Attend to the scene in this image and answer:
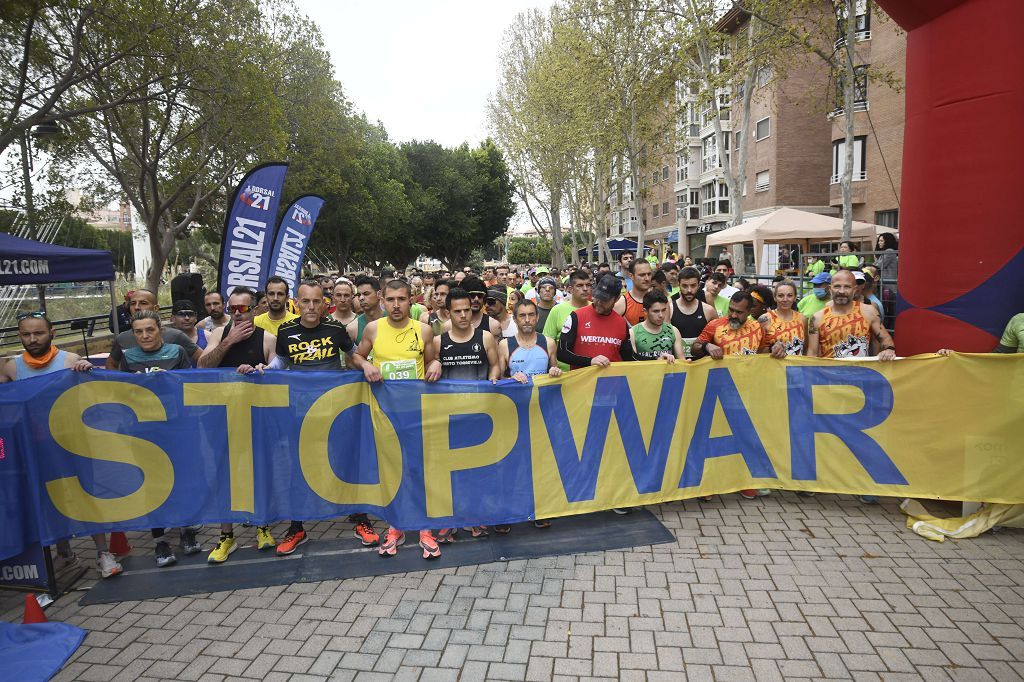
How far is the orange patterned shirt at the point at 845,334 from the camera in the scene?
5582mm

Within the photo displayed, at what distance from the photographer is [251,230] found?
34.7 ft

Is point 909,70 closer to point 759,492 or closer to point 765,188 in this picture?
point 759,492

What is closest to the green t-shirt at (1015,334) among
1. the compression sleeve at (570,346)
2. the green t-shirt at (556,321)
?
the compression sleeve at (570,346)

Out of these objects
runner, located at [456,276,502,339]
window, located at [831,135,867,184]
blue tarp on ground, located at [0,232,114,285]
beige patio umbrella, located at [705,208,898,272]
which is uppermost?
window, located at [831,135,867,184]

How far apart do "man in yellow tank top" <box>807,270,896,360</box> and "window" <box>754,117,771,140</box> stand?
30992 mm

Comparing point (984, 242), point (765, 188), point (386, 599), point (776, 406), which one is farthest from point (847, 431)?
point (765, 188)

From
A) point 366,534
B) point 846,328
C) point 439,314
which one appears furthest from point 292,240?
point 846,328

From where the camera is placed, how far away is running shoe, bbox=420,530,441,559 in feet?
15.0

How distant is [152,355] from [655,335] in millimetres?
4249

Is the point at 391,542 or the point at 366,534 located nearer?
the point at 391,542

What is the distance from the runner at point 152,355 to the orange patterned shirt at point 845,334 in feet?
18.8

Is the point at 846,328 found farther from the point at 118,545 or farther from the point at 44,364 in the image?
the point at 44,364

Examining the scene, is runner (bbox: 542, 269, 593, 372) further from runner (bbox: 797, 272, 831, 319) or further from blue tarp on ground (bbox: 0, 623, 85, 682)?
blue tarp on ground (bbox: 0, 623, 85, 682)

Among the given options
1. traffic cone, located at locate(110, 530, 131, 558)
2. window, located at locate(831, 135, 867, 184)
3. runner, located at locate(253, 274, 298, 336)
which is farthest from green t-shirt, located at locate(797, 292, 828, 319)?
window, located at locate(831, 135, 867, 184)
